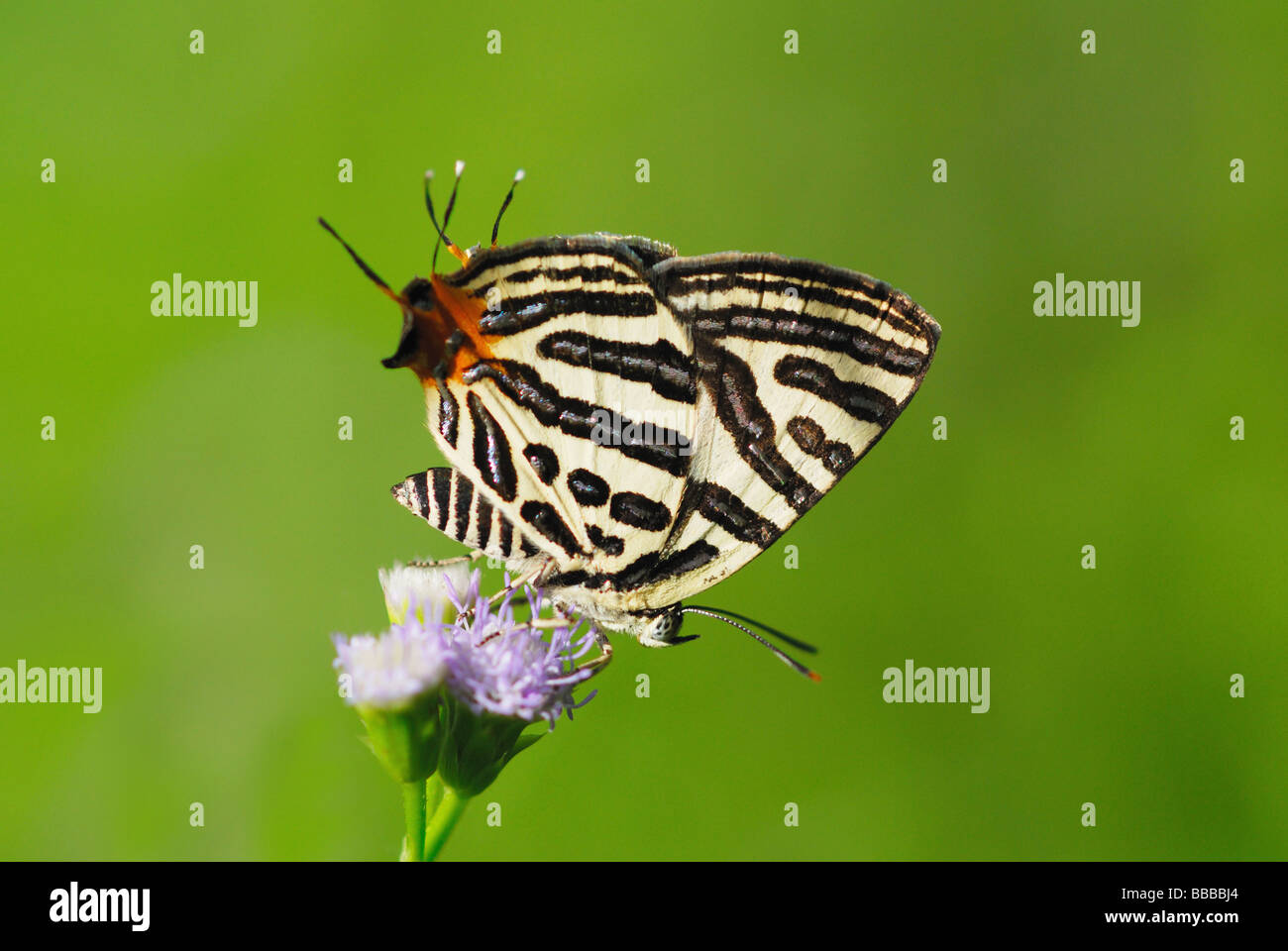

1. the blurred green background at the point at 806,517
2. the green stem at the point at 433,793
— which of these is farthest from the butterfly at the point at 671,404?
the blurred green background at the point at 806,517

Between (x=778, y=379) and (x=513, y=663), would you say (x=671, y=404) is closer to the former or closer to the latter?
(x=778, y=379)

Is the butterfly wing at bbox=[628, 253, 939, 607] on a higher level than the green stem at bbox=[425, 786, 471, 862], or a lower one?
higher

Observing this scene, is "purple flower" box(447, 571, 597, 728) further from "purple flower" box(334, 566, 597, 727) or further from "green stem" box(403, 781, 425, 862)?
"green stem" box(403, 781, 425, 862)

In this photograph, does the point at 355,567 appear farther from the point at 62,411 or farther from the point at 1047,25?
the point at 1047,25

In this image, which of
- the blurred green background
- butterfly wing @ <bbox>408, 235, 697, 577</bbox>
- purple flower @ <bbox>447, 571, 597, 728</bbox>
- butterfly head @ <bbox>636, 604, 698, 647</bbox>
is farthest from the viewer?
the blurred green background

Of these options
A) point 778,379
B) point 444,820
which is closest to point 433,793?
point 444,820

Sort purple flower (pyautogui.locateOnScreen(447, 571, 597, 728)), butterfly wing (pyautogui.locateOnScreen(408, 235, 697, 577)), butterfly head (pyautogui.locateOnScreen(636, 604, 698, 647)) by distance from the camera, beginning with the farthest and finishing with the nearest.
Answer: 1. butterfly head (pyautogui.locateOnScreen(636, 604, 698, 647))
2. butterfly wing (pyautogui.locateOnScreen(408, 235, 697, 577))
3. purple flower (pyautogui.locateOnScreen(447, 571, 597, 728))

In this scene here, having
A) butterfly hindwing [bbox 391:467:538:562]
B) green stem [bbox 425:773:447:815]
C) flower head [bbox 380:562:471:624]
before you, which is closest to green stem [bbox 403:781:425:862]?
green stem [bbox 425:773:447:815]

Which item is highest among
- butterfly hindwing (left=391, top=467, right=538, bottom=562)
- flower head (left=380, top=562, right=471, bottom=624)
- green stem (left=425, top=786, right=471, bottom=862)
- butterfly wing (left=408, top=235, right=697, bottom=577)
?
butterfly wing (left=408, top=235, right=697, bottom=577)
